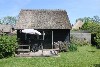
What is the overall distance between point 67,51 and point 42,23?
21.4 ft

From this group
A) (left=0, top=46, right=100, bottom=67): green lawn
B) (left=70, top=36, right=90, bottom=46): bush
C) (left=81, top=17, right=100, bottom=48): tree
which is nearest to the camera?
(left=0, top=46, right=100, bottom=67): green lawn

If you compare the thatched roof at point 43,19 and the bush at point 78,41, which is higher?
the thatched roof at point 43,19

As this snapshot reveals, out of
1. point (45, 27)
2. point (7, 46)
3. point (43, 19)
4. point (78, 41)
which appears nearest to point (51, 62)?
point (7, 46)

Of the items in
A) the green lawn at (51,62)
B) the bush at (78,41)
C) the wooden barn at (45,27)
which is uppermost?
the wooden barn at (45,27)

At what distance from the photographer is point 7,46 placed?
22.4 m

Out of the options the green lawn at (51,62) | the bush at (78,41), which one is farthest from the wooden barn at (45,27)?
the green lawn at (51,62)

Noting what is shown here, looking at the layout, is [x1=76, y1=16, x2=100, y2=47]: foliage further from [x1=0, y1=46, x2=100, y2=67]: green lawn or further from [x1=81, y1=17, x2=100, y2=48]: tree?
[x1=0, y1=46, x2=100, y2=67]: green lawn

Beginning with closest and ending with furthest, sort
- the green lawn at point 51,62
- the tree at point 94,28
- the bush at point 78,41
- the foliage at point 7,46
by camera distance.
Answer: the green lawn at point 51,62, the foliage at point 7,46, the tree at point 94,28, the bush at point 78,41

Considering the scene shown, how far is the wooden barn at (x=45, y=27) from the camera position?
32.0 m

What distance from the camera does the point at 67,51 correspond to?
28.1 meters

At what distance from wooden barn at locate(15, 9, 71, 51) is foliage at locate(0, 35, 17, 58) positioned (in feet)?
24.9

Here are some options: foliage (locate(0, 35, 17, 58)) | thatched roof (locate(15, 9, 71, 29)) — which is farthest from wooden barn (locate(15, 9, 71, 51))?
foliage (locate(0, 35, 17, 58))

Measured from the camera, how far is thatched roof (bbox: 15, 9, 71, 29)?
32312mm

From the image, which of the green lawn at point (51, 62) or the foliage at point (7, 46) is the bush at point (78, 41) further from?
the green lawn at point (51, 62)
